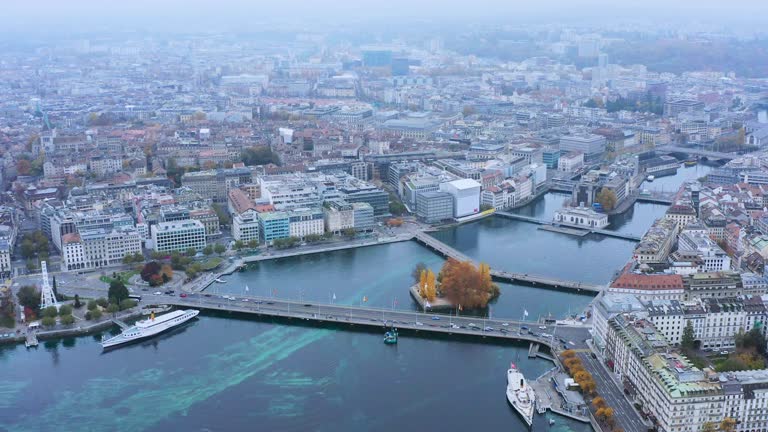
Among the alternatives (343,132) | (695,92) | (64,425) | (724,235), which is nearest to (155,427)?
(64,425)

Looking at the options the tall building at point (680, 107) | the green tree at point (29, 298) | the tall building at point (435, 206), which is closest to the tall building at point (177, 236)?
the green tree at point (29, 298)

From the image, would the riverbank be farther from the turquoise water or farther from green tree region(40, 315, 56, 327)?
the turquoise water

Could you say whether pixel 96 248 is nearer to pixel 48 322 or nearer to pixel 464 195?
pixel 48 322

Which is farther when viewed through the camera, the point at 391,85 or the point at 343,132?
the point at 391,85

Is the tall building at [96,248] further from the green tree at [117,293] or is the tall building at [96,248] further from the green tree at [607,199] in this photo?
the green tree at [607,199]

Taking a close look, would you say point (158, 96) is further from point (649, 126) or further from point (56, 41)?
point (56, 41)

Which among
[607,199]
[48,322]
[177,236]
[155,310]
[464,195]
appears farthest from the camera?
[607,199]

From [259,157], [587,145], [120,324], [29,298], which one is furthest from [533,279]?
[587,145]
